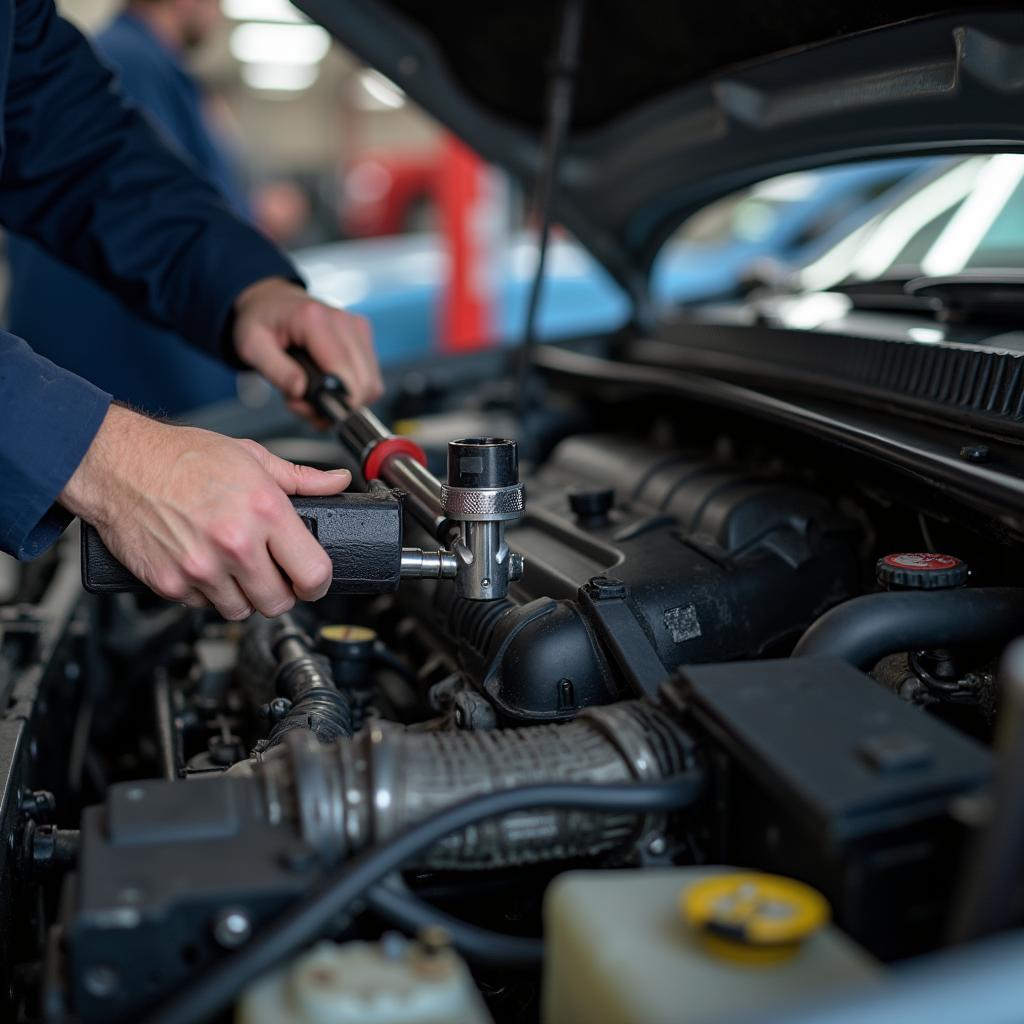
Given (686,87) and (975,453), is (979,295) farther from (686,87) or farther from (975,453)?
(686,87)

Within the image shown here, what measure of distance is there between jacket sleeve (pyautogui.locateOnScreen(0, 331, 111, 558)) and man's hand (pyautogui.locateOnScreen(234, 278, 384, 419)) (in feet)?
1.71

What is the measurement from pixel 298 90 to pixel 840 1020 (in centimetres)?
1925

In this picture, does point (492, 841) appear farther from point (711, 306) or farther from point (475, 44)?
point (711, 306)

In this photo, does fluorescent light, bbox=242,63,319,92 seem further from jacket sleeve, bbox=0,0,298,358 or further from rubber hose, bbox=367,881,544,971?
rubber hose, bbox=367,881,544,971

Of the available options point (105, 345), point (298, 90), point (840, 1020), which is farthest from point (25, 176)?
point (298, 90)

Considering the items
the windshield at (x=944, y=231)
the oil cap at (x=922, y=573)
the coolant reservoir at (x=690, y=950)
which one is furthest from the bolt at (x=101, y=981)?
the windshield at (x=944, y=231)

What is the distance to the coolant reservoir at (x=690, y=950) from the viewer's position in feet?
1.87

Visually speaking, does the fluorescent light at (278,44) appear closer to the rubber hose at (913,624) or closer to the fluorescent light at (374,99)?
the fluorescent light at (374,99)

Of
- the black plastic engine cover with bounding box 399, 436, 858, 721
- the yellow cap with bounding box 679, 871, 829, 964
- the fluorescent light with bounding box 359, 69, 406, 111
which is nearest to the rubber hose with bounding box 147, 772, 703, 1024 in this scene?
the yellow cap with bounding box 679, 871, 829, 964

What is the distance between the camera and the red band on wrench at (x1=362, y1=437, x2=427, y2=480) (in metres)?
1.21

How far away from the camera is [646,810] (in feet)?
2.52

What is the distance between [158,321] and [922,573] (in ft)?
3.98

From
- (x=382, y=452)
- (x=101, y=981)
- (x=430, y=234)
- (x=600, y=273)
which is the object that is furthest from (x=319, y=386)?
(x=430, y=234)

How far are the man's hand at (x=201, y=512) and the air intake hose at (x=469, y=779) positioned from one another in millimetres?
168
